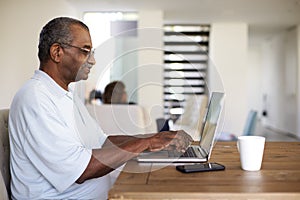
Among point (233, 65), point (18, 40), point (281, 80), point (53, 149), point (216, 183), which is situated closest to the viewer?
point (216, 183)

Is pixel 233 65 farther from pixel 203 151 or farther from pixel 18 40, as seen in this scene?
pixel 203 151

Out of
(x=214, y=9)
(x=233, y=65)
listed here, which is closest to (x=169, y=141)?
(x=214, y=9)

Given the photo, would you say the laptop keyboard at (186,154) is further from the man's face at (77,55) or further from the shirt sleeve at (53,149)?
the man's face at (77,55)

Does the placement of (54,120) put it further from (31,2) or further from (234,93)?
(234,93)

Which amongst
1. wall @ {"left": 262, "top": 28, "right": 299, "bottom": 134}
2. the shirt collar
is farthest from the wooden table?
wall @ {"left": 262, "top": 28, "right": 299, "bottom": 134}

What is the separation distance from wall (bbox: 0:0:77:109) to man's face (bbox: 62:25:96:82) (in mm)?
3561

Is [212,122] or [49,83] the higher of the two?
[49,83]

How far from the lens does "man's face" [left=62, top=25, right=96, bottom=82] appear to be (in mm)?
1478

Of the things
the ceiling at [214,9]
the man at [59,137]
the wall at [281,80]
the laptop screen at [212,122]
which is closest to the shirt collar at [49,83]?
the man at [59,137]

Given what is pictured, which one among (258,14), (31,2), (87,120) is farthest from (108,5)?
(87,120)

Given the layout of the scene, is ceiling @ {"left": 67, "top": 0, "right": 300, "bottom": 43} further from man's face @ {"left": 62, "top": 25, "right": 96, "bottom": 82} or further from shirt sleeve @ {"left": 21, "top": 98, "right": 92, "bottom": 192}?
shirt sleeve @ {"left": 21, "top": 98, "right": 92, "bottom": 192}

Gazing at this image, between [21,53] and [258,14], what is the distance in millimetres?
4268

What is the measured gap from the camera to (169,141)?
4.85 ft

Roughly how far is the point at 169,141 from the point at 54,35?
626 mm
